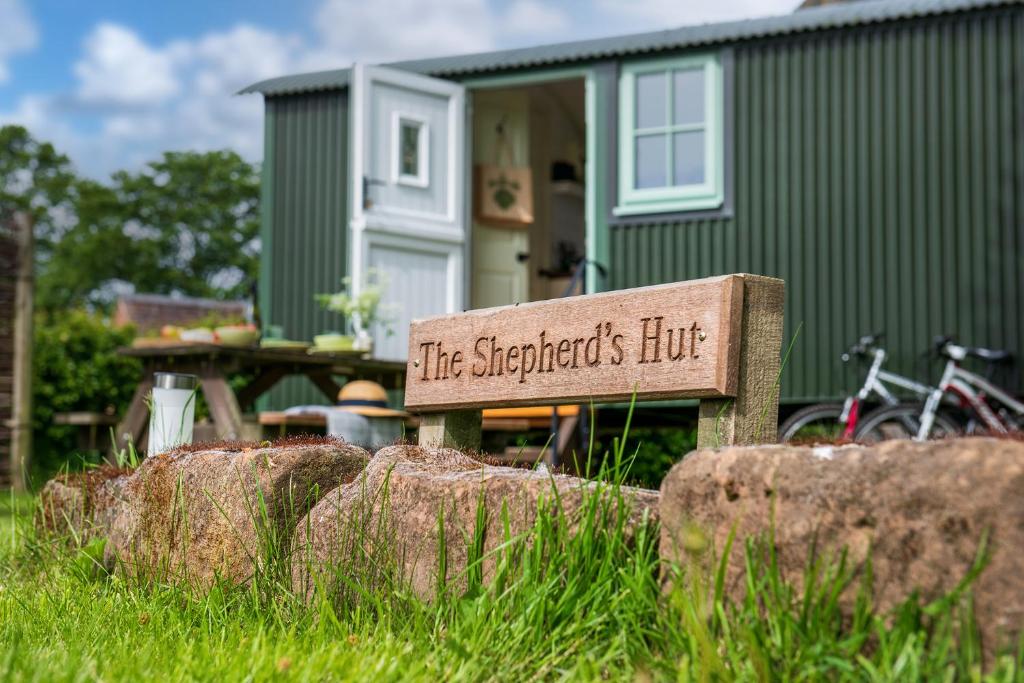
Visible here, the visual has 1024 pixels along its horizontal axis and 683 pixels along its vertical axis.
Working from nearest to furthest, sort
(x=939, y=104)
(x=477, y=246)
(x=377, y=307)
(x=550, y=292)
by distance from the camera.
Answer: (x=939, y=104)
(x=377, y=307)
(x=477, y=246)
(x=550, y=292)

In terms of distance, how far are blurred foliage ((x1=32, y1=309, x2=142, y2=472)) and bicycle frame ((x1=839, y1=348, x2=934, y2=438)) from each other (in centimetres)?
651

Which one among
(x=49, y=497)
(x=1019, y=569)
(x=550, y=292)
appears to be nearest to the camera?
(x=1019, y=569)

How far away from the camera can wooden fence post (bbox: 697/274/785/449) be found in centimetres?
268

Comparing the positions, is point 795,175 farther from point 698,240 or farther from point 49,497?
point 49,497

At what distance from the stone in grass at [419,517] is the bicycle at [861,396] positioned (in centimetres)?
497

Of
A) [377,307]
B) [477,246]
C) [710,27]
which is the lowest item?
[377,307]

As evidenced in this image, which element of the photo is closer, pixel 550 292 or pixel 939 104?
pixel 939 104

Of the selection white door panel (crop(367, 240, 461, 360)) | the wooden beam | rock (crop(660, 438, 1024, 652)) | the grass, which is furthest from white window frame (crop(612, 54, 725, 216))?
rock (crop(660, 438, 1024, 652))

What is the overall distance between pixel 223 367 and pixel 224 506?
3.59 metres

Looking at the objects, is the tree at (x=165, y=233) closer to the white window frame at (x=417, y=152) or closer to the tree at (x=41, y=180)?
the tree at (x=41, y=180)

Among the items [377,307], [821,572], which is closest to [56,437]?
[377,307]

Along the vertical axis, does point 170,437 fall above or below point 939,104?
below

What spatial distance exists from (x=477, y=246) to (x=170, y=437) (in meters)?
6.32

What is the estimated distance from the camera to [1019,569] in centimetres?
175
